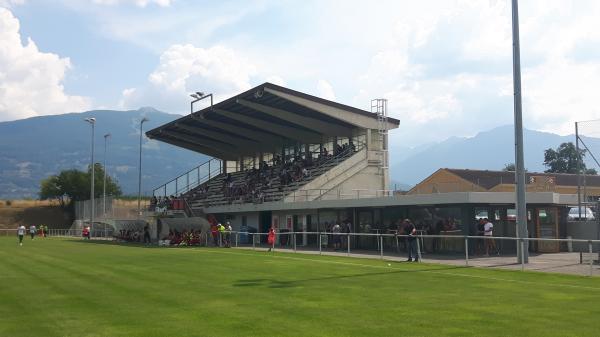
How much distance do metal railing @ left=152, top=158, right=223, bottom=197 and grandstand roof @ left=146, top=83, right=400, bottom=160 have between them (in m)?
2.04

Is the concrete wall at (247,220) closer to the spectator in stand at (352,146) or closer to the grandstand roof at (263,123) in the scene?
the grandstand roof at (263,123)

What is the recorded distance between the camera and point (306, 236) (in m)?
38.3

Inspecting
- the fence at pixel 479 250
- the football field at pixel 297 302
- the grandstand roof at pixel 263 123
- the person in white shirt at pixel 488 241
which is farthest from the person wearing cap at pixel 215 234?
the football field at pixel 297 302

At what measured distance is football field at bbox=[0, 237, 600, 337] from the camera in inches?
380

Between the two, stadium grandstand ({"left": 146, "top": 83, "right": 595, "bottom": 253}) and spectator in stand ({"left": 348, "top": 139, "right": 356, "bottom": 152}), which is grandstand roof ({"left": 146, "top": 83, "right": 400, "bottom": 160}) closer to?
stadium grandstand ({"left": 146, "top": 83, "right": 595, "bottom": 253})

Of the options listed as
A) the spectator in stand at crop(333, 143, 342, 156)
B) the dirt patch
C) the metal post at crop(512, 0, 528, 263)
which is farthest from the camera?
the dirt patch

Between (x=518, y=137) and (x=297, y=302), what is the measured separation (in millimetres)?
13655

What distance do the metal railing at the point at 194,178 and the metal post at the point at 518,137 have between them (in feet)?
149

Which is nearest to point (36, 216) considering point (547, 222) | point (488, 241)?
point (547, 222)

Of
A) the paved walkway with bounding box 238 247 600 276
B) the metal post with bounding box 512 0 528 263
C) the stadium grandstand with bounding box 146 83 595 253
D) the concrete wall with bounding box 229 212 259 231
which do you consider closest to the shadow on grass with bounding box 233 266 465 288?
the paved walkway with bounding box 238 247 600 276

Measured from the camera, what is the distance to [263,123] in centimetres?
5138

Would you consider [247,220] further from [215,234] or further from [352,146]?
[352,146]

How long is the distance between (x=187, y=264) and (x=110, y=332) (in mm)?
13571

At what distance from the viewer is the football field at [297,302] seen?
9648 mm
